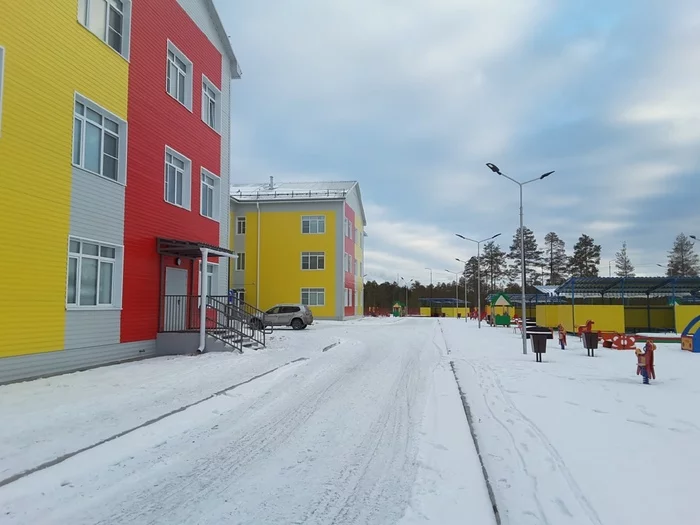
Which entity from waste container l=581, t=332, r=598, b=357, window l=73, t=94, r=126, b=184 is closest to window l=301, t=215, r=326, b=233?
waste container l=581, t=332, r=598, b=357

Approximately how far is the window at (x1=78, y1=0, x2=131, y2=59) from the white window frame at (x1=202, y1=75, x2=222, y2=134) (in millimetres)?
5140

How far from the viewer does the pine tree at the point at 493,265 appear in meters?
87.2

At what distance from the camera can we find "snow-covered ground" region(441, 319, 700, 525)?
4.47 meters

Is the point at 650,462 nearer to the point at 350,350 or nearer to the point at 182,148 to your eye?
the point at 350,350

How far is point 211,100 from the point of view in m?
21.0

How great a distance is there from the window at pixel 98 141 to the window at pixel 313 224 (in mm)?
30240

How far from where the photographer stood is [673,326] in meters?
32.1

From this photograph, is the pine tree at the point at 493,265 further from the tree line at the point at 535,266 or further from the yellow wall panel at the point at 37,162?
the yellow wall panel at the point at 37,162

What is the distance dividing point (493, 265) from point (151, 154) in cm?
7855

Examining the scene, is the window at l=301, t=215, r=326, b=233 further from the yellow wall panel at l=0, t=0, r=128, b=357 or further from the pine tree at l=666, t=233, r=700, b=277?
the pine tree at l=666, t=233, r=700, b=277

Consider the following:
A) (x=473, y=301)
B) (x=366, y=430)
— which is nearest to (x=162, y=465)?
(x=366, y=430)

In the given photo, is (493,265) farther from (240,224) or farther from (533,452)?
(533,452)

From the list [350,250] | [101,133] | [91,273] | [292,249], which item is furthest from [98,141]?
[350,250]

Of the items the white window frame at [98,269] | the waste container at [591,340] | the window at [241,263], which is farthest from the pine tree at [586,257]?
the white window frame at [98,269]
